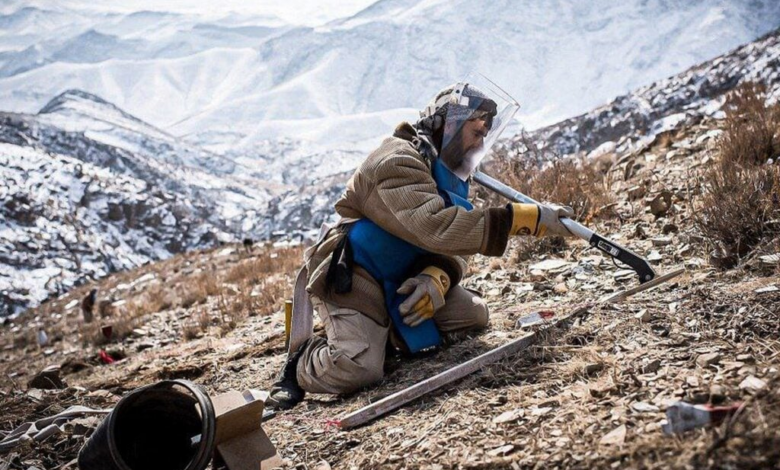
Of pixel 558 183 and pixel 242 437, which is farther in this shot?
pixel 558 183

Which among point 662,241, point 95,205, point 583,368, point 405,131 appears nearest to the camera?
point 583,368

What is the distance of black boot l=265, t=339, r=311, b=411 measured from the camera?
283cm

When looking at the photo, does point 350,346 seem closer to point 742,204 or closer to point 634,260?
point 634,260

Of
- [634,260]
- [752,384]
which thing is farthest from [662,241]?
[752,384]

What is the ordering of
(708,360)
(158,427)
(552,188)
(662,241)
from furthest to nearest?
(552,188) < (662,241) < (158,427) < (708,360)

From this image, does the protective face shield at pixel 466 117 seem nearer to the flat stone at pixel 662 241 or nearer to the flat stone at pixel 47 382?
the flat stone at pixel 662 241

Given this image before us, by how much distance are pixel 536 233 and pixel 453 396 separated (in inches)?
35.1

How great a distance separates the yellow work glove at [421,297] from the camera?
2.81 metres

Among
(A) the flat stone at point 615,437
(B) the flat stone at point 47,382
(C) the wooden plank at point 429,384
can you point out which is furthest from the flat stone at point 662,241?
(B) the flat stone at point 47,382

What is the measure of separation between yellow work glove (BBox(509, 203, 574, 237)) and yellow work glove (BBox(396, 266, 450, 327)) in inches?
17.4

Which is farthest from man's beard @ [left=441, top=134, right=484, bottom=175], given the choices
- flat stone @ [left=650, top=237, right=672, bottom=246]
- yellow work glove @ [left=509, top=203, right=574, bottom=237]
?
flat stone @ [left=650, top=237, right=672, bottom=246]

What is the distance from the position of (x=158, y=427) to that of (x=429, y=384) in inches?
41.6

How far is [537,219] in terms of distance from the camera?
2.73m

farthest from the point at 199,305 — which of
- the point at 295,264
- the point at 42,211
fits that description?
the point at 42,211
